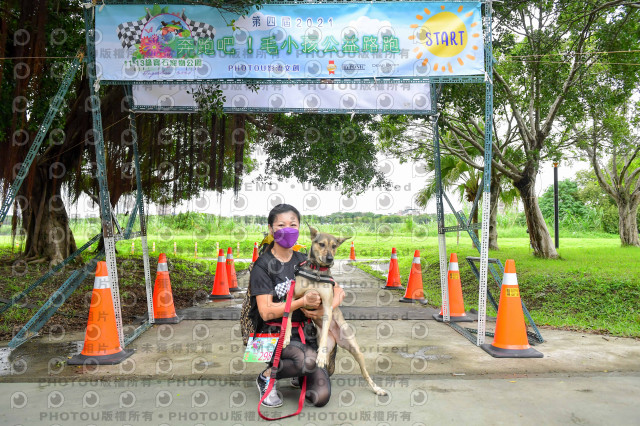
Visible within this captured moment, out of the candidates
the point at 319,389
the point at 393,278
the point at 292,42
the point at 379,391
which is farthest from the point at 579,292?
the point at 319,389

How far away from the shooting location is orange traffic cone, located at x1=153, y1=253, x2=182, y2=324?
6762 millimetres

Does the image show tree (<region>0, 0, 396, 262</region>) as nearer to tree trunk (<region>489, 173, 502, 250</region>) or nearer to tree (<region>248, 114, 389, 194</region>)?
tree (<region>248, 114, 389, 194</region>)

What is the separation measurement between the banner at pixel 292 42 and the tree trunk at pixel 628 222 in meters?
17.4

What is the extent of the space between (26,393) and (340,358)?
9.22ft

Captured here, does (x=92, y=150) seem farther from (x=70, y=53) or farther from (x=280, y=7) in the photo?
(x=280, y=7)

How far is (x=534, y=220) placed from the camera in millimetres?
14250

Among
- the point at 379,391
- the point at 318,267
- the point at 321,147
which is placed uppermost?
the point at 321,147

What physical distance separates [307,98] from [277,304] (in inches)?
154

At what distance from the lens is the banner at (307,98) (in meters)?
6.47

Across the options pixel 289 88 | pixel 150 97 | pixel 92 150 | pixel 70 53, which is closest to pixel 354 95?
pixel 289 88

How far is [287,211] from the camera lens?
361 centimetres

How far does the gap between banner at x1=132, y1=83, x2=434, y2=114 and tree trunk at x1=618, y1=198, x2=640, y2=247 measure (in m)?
16.4

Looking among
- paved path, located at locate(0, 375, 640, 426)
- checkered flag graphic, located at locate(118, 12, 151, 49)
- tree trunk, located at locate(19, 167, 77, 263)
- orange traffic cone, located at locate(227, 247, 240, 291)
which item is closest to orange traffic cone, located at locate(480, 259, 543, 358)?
paved path, located at locate(0, 375, 640, 426)

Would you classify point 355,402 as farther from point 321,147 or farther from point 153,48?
point 321,147
